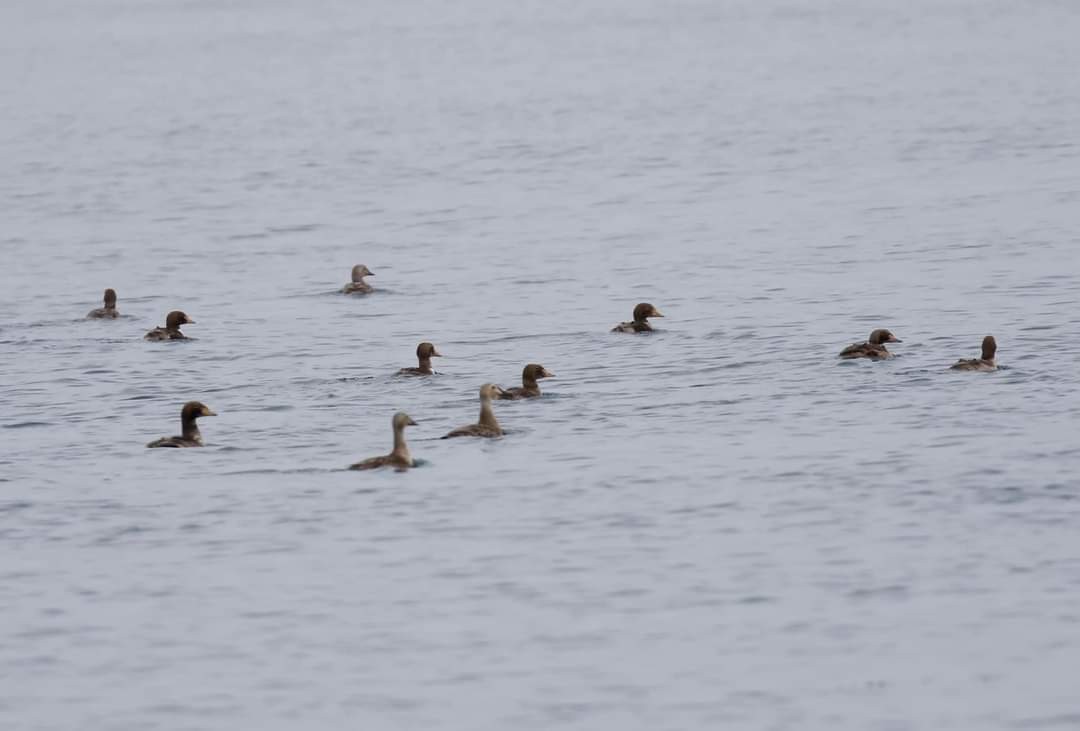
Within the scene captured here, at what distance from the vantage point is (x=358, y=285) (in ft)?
116

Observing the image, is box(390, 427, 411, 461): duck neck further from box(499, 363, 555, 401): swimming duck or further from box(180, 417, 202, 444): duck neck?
box(499, 363, 555, 401): swimming duck

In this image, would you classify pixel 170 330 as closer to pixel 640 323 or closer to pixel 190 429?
pixel 640 323

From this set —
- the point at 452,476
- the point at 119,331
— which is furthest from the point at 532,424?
the point at 119,331

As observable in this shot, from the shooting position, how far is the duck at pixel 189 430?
22281 millimetres

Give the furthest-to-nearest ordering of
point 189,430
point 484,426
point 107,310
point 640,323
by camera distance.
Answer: point 107,310 < point 640,323 < point 189,430 < point 484,426

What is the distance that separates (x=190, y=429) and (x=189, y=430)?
0.02 metres

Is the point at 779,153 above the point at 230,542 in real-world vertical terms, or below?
above

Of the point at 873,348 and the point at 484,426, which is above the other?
the point at 873,348

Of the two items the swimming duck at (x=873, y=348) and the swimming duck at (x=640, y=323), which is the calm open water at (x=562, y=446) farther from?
the swimming duck at (x=640, y=323)

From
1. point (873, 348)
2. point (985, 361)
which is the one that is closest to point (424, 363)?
point (873, 348)

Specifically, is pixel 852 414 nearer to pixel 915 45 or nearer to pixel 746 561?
pixel 746 561

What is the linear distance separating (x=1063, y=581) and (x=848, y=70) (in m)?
71.5

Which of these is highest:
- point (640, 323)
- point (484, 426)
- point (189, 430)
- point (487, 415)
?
point (640, 323)

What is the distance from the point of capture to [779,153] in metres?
57.4
